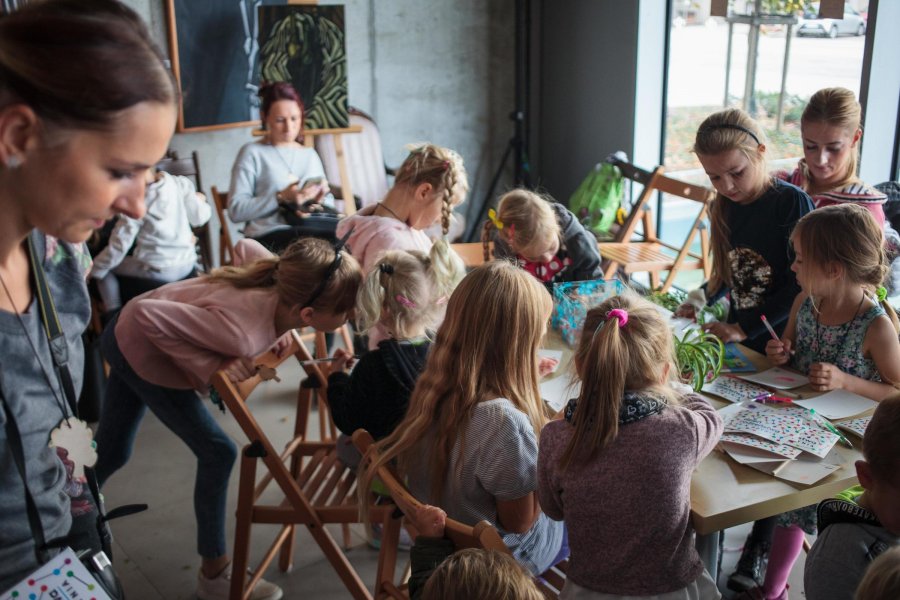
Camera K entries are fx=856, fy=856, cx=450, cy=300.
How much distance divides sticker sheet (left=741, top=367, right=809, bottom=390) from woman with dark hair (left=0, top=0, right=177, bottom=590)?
69.9 inches

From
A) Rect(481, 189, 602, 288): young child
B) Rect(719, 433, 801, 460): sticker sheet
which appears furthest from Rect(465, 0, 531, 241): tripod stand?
Rect(719, 433, 801, 460): sticker sheet

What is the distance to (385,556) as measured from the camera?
2096 mm

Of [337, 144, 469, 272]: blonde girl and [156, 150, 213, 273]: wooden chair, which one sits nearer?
[337, 144, 469, 272]: blonde girl

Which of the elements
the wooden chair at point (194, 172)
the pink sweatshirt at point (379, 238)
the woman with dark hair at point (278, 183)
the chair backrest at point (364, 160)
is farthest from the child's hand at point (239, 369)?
the chair backrest at point (364, 160)

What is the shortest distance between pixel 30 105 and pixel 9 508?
0.53 metres

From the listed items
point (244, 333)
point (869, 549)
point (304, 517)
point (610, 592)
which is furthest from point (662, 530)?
point (244, 333)

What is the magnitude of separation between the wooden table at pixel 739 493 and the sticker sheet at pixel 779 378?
0.34 m

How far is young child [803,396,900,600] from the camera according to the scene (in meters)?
1.51

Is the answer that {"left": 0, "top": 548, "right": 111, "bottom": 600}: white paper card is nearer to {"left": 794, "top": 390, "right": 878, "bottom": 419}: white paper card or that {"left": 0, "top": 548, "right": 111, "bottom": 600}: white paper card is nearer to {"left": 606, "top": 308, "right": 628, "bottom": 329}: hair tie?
{"left": 606, "top": 308, "right": 628, "bottom": 329}: hair tie

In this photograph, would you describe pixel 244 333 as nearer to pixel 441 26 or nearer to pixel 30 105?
pixel 30 105

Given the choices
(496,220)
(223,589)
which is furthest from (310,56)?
(223,589)

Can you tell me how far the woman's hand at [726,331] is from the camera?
2641mm

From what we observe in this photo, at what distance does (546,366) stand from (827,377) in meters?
0.74

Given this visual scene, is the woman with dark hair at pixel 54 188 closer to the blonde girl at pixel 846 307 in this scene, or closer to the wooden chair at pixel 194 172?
the blonde girl at pixel 846 307
